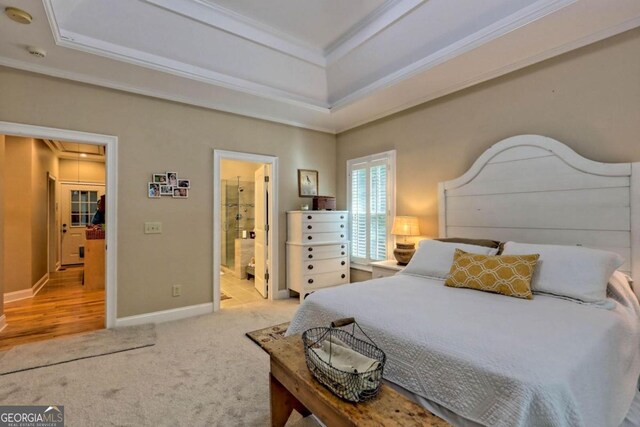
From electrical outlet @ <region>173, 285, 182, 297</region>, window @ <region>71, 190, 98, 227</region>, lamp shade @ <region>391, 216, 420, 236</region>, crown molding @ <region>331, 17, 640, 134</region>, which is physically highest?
crown molding @ <region>331, 17, 640, 134</region>

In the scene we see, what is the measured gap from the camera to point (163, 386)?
218 centimetres

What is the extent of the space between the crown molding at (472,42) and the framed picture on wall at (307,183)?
1442 millimetres

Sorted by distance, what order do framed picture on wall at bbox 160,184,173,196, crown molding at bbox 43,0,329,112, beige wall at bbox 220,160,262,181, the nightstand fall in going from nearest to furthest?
1. crown molding at bbox 43,0,329,112
2. the nightstand
3. framed picture on wall at bbox 160,184,173,196
4. beige wall at bbox 220,160,262,181

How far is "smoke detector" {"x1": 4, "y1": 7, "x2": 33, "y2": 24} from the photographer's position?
2069 millimetres

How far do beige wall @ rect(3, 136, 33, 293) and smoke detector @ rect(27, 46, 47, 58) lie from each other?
2.55m

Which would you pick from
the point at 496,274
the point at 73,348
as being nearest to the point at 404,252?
the point at 496,274

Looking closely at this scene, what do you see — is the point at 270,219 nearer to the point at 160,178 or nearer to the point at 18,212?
the point at 160,178

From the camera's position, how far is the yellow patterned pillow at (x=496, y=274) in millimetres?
2025

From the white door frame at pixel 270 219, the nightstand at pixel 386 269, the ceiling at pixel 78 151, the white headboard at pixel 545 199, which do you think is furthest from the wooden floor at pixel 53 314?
the white headboard at pixel 545 199

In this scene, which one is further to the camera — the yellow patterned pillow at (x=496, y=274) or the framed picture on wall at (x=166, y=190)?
the framed picture on wall at (x=166, y=190)

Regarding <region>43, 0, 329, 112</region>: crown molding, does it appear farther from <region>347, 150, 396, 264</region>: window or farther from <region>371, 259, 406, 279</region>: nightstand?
<region>371, 259, 406, 279</region>: nightstand

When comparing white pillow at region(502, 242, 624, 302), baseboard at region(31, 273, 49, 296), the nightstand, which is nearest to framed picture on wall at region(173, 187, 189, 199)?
the nightstand

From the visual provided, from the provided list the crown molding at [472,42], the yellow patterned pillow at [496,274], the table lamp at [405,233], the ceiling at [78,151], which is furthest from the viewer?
the ceiling at [78,151]

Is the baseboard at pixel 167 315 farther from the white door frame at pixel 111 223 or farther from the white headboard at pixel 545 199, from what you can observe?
the white headboard at pixel 545 199
